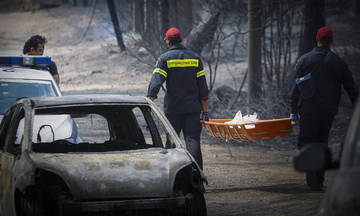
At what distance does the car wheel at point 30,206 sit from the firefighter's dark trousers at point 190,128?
333cm

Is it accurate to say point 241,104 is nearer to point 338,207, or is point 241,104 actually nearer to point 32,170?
point 32,170

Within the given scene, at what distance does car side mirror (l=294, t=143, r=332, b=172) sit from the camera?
315cm

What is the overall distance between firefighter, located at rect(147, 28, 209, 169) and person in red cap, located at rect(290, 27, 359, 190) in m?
1.30

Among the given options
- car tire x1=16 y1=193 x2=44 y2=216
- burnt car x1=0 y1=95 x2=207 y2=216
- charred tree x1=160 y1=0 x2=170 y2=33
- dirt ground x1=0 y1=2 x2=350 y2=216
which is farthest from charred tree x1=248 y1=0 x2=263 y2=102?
car tire x1=16 y1=193 x2=44 y2=216

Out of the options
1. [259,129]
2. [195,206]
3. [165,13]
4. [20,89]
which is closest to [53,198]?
[195,206]

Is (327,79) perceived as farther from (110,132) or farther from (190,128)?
(110,132)

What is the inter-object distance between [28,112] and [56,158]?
646 millimetres

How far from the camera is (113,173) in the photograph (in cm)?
490

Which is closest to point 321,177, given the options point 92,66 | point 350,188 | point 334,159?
point 334,159

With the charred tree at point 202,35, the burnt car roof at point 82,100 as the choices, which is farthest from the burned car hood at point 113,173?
the charred tree at point 202,35

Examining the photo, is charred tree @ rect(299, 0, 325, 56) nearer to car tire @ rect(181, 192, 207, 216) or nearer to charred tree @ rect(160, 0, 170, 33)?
charred tree @ rect(160, 0, 170, 33)

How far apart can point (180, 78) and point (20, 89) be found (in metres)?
3.02

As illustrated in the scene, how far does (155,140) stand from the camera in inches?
244

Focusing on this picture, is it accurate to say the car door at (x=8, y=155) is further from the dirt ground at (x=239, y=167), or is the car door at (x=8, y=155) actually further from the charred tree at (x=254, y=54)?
the charred tree at (x=254, y=54)
